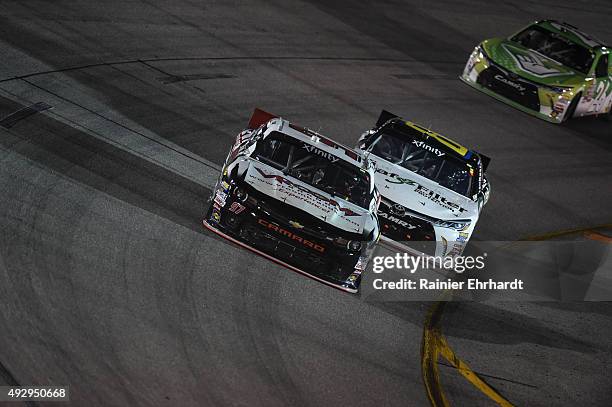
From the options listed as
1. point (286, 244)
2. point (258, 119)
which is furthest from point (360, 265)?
point (258, 119)

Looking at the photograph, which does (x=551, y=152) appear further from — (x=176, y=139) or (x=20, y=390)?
(x=20, y=390)

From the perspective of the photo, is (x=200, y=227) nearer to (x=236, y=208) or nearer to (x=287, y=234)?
(x=236, y=208)

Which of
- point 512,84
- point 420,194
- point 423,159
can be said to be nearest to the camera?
point 420,194

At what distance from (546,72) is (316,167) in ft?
32.3

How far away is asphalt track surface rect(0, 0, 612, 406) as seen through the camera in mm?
8797

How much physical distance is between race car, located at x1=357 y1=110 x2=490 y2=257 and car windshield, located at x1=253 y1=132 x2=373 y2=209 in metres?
0.68

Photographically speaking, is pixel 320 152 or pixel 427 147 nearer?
pixel 320 152

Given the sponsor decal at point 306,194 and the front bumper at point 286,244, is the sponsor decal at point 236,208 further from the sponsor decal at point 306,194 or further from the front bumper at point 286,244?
the sponsor decal at point 306,194

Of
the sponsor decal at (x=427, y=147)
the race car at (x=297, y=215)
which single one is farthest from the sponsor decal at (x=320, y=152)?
the sponsor decal at (x=427, y=147)

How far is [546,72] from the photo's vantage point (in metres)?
19.6

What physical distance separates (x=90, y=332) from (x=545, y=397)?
16.6 ft

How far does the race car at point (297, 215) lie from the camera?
33.9ft

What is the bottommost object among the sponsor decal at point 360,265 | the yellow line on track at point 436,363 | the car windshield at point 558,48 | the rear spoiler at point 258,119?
the yellow line on track at point 436,363

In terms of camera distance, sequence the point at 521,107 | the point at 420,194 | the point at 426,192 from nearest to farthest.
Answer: the point at 420,194 → the point at 426,192 → the point at 521,107
